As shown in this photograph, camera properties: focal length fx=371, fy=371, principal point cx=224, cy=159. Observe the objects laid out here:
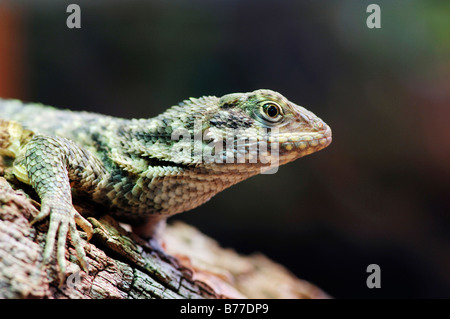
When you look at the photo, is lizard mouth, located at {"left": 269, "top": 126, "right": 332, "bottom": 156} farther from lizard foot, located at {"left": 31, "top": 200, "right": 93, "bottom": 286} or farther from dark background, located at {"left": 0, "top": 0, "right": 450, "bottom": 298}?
dark background, located at {"left": 0, "top": 0, "right": 450, "bottom": 298}

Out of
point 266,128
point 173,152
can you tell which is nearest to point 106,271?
point 173,152

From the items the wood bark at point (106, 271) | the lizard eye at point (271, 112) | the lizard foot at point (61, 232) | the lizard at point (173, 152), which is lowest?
the wood bark at point (106, 271)

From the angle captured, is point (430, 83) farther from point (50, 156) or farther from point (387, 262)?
point (50, 156)

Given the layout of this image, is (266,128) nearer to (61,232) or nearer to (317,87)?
(61,232)

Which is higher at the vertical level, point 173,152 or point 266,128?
point 266,128

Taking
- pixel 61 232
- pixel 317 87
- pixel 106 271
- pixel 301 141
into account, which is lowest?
pixel 106 271

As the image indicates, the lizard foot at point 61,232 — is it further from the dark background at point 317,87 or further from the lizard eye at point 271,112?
the dark background at point 317,87

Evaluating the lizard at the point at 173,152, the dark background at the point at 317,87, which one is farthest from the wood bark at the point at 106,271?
the dark background at the point at 317,87
